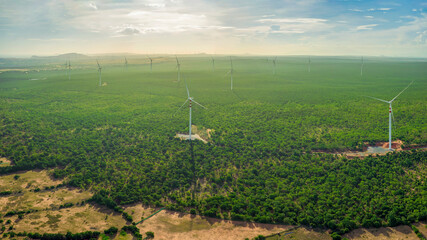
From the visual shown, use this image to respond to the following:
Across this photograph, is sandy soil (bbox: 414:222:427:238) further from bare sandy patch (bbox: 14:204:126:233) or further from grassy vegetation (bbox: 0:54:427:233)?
bare sandy patch (bbox: 14:204:126:233)

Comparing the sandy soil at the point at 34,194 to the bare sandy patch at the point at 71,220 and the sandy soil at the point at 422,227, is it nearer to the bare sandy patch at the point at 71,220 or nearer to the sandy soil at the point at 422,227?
the bare sandy patch at the point at 71,220

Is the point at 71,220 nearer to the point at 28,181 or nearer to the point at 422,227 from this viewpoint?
the point at 28,181

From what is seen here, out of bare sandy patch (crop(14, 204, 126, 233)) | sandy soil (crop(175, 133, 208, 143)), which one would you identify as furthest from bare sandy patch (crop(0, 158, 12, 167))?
sandy soil (crop(175, 133, 208, 143))

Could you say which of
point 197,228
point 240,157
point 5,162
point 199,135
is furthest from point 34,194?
point 199,135

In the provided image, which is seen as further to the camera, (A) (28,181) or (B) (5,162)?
(B) (5,162)

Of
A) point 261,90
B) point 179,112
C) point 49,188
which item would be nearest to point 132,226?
point 49,188

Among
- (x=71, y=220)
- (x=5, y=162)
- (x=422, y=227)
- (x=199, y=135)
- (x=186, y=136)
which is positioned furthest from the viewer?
(x=199, y=135)

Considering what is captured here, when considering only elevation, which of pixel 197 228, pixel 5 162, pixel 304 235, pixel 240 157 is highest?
pixel 240 157
